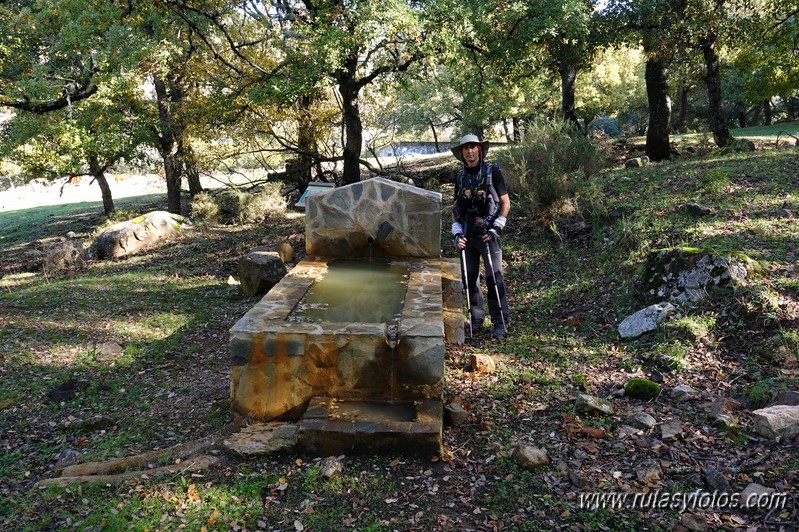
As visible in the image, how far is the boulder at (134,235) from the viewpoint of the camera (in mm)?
11438

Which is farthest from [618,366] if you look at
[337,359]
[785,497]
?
[337,359]

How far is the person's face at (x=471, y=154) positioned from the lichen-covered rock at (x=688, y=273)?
215cm

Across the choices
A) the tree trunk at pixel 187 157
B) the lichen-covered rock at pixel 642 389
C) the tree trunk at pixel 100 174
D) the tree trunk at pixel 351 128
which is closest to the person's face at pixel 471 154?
the lichen-covered rock at pixel 642 389

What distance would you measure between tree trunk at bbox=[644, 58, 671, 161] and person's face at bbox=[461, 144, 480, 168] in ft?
25.1

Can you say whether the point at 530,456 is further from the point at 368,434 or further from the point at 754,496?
the point at 754,496

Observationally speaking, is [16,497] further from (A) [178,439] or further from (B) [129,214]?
(B) [129,214]

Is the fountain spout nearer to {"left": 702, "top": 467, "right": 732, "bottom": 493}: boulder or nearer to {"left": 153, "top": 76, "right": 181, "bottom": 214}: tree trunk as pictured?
{"left": 702, "top": 467, "right": 732, "bottom": 493}: boulder

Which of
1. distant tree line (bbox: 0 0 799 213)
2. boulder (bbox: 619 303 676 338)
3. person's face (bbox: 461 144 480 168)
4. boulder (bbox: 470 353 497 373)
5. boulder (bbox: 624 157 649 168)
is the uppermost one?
distant tree line (bbox: 0 0 799 213)

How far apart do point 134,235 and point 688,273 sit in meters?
10.6

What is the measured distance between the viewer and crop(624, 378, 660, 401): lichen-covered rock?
429 cm

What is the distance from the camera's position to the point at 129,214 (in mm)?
15039

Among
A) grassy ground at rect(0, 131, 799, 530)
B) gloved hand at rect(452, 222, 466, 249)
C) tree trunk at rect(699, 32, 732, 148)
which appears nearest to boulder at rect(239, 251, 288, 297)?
grassy ground at rect(0, 131, 799, 530)

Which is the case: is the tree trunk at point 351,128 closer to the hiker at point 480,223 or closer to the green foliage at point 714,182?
the hiker at point 480,223

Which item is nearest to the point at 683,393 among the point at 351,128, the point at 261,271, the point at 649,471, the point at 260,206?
the point at 649,471
